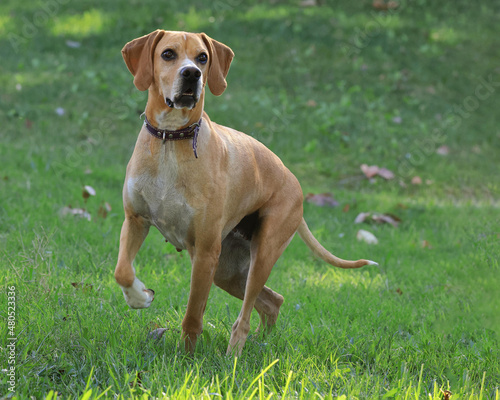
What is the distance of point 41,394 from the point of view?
10.0 feet

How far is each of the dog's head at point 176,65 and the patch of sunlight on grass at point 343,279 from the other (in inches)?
91.4

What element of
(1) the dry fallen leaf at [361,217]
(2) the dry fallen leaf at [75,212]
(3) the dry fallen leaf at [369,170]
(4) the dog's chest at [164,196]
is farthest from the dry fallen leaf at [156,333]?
(3) the dry fallen leaf at [369,170]

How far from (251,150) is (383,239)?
10.1 feet

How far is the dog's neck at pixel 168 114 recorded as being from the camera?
364 centimetres

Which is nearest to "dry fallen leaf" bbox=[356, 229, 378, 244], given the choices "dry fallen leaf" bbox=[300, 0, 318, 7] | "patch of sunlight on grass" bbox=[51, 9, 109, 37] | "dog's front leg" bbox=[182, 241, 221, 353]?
"dog's front leg" bbox=[182, 241, 221, 353]

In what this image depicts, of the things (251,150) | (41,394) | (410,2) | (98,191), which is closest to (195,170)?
(251,150)

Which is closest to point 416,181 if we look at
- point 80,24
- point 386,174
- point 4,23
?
point 386,174

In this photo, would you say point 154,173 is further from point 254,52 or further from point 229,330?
point 254,52

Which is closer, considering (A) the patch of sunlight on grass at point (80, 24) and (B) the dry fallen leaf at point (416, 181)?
(B) the dry fallen leaf at point (416, 181)

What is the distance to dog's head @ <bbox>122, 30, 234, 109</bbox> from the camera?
3.47 meters

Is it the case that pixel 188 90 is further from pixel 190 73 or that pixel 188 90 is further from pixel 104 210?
pixel 104 210

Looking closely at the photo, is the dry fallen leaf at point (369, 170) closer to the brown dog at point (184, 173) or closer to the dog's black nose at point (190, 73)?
the brown dog at point (184, 173)

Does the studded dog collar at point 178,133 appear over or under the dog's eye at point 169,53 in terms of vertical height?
under

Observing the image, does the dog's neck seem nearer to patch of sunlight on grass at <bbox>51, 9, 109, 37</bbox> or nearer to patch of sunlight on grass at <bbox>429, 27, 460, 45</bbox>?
patch of sunlight on grass at <bbox>51, 9, 109, 37</bbox>
